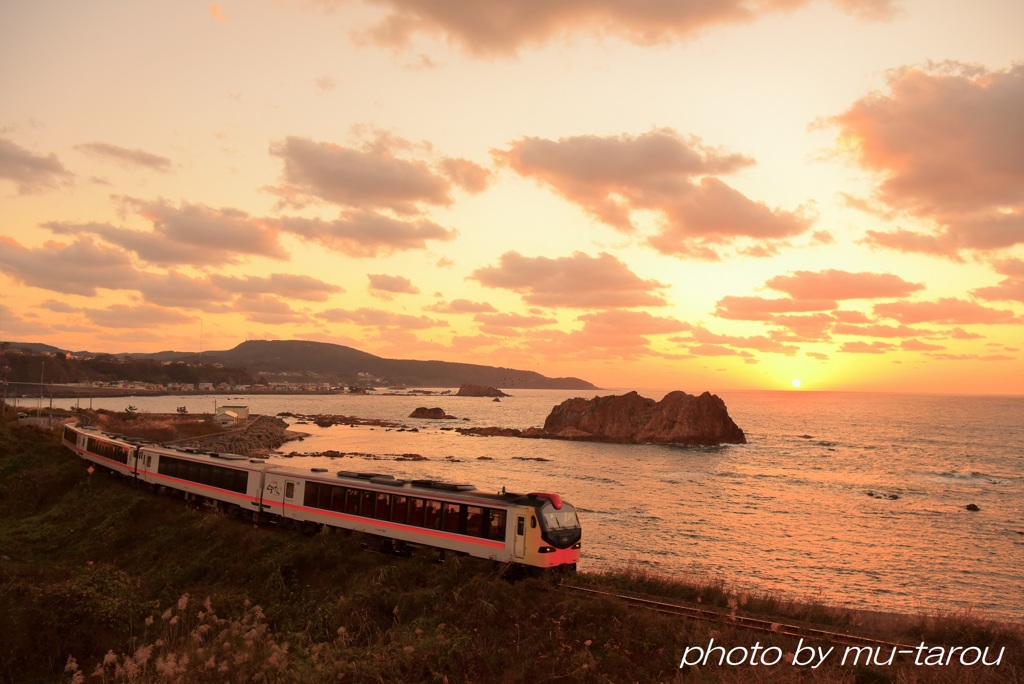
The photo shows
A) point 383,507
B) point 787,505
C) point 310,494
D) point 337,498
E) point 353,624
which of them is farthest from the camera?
point 787,505

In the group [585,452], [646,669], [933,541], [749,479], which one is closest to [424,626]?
[646,669]

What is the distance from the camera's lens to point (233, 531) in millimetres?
27812

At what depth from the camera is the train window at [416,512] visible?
22.4 m

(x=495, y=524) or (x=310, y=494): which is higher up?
(x=495, y=524)

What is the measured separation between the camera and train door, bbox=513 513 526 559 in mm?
19453

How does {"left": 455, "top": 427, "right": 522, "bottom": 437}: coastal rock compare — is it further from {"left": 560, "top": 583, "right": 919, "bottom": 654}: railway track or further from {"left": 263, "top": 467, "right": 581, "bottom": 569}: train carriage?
{"left": 560, "top": 583, "right": 919, "bottom": 654}: railway track

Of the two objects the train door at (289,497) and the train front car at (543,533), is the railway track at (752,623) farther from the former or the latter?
the train door at (289,497)

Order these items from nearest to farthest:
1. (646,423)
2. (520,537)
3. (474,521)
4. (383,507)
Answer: (520,537), (474,521), (383,507), (646,423)

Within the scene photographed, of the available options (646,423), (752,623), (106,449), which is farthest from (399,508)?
(646,423)

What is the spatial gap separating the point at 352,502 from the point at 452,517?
557 centimetres

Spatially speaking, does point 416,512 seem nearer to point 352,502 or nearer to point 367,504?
point 367,504

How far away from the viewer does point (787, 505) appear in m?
57.2

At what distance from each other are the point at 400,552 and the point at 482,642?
8853 millimetres

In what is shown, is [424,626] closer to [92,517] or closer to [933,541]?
[92,517]
